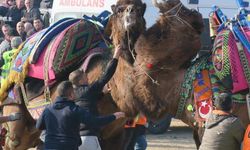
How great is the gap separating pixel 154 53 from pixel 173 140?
18.0 feet

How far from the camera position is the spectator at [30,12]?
15.1 metres

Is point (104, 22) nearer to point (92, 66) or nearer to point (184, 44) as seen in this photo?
point (92, 66)

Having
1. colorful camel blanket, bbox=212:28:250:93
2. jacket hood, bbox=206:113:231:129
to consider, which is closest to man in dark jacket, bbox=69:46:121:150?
colorful camel blanket, bbox=212:28:250:93

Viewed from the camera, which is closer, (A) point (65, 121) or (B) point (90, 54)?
(A) point (65, 121)

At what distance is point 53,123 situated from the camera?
23.4 feet

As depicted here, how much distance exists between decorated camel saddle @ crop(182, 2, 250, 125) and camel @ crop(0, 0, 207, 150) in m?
0.15

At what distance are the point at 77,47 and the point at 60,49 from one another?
0.20 meters

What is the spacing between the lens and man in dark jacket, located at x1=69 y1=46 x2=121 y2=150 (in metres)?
7.55

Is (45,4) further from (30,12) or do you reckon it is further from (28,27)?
(28,27)

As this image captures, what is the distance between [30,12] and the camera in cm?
1545

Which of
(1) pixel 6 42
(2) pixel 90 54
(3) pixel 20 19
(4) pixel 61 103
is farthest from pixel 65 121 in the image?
(3) pixel 20 19

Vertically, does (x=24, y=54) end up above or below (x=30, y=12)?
below

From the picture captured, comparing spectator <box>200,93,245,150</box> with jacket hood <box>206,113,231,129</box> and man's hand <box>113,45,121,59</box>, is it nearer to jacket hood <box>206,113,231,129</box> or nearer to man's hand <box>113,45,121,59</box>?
jacket hood <box>206,113,231,129</box>

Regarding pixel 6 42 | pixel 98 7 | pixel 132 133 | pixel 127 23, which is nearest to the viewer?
pixel 127 23
